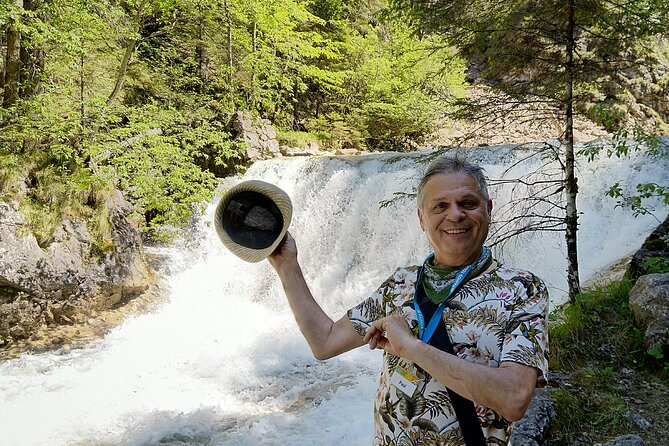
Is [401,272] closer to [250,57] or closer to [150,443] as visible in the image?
[150,443]

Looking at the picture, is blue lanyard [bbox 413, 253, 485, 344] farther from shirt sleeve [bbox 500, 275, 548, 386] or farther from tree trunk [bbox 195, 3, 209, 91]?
tree trunk [bbox 195, 3, 209, 91]

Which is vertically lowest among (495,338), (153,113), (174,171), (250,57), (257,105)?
(495,338)

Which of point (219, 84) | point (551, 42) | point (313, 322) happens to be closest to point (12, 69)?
point (551, 42)

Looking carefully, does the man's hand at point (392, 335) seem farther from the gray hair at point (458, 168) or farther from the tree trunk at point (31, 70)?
the tree trunk at point (31, 70)

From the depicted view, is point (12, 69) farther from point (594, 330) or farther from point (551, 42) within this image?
point (594, 330)

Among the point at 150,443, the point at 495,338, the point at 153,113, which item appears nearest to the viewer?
the point at 495,338

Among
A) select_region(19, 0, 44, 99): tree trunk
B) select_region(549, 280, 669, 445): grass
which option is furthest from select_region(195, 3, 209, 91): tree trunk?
select_region(549, 280, 669, 445): grass

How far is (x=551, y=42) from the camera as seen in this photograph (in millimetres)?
3902

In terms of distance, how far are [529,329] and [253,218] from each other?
767mm

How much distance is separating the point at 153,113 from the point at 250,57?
5.63m

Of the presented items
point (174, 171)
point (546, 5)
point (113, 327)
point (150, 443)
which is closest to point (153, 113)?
point (174, 171)

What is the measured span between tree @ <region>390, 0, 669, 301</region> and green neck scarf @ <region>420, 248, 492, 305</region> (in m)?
2.89

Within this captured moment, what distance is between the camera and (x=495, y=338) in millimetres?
1079

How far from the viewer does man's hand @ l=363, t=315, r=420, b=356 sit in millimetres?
1075
